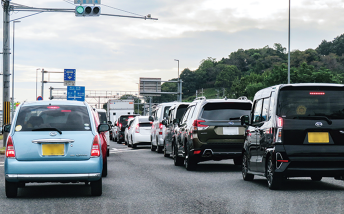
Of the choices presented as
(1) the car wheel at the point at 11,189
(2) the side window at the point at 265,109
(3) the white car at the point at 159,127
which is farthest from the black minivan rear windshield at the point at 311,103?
(3) the white car at the point at 159,127

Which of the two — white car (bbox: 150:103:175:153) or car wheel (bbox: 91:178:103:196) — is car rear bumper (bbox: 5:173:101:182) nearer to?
car wheel (bbox: 91:178:103:196)

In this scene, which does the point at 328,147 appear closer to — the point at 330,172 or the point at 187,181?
the point at 330,172

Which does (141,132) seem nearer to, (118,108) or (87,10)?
(87,10)

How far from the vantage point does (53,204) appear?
7.98 meters

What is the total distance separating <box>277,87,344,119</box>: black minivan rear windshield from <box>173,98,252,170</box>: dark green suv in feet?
14.1

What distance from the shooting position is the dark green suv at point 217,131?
1335 centimetres

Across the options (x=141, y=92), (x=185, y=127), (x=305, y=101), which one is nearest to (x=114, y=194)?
(x=305, y=101)

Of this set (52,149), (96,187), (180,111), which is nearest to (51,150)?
(52,149)

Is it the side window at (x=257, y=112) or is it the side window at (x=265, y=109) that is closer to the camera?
the side window at (x=265, y=109)

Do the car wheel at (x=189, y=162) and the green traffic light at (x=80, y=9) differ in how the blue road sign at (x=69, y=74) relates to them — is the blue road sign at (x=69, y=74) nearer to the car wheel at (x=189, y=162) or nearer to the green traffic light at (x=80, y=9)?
the green traffic light at (x=80, y=9)

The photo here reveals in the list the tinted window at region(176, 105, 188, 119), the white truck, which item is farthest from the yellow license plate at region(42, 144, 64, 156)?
the white truck

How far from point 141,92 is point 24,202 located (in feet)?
173

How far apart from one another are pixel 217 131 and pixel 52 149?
226 inches

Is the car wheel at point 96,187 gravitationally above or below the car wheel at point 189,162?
above
